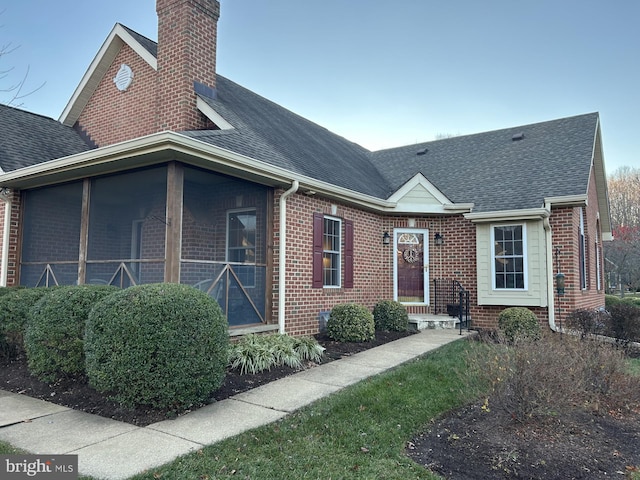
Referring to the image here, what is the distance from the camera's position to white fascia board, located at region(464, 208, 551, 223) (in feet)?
31.5

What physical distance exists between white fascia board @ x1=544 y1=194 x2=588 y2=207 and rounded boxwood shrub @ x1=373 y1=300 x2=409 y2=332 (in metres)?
4.00

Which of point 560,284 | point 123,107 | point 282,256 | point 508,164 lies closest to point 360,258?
point 282,256

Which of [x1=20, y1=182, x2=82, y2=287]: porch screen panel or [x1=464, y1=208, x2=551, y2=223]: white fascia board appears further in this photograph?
[x1=464, y1=208, x2=551, y2=223]: white fascia board

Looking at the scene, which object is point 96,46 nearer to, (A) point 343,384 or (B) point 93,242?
(B) point 93,242

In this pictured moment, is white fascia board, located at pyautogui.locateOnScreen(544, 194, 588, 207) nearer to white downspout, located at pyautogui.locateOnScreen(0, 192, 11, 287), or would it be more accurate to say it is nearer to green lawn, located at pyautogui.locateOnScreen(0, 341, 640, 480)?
green lawn, located at pyautogui.locateOnScreen(0, 341, 640, 480)

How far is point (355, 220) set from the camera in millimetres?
10227

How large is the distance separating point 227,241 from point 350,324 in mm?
2758

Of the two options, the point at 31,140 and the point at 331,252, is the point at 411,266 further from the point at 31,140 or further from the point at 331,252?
the point at 31,140

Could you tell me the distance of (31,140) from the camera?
10195mm

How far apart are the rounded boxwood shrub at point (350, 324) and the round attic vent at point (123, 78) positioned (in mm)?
6893

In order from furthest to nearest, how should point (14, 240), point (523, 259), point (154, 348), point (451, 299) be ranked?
1. point (451, 299)
2. point (523, 259)
3. point (14, 240)
4. point (154, 348)

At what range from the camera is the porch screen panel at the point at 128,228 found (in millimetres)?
6867

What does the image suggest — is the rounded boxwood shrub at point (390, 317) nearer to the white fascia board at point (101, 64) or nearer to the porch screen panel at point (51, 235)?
the porch screen panel at point (51, 235)

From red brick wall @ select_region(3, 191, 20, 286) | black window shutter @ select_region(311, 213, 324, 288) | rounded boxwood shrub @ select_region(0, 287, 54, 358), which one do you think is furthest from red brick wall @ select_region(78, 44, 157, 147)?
rounded boxwood shrub @ select_region(0, 287, 54, 358)
